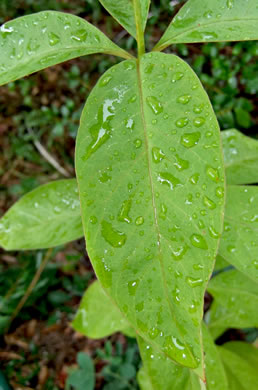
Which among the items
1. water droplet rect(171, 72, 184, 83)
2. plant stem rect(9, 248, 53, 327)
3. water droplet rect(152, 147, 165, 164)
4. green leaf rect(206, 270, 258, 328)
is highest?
water droplet rect(171, 72, 184, 83)

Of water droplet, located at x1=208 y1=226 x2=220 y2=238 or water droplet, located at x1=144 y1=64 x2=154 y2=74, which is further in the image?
water droplet, located at x1=144 y1=64 x2=154 y2=74

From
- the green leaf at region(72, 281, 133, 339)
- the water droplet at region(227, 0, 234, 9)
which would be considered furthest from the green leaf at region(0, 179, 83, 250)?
the water droplet at region(227, 0, 234, 9)

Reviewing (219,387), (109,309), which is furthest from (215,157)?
(109,309)

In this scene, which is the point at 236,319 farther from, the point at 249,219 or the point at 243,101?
the point at 243,101

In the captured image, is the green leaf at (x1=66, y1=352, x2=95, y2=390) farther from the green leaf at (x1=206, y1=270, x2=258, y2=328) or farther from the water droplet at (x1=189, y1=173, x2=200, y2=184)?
the water droplet at (x1=189, y1=173, x2=200, y2=184)

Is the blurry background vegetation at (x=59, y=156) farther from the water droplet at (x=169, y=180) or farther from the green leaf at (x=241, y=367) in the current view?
the water droplet at (x=169, y=180)

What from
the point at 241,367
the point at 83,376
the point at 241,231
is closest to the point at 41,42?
the point at 241,231

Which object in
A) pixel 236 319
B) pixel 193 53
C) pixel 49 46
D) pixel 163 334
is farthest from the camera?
pixel 193 53
